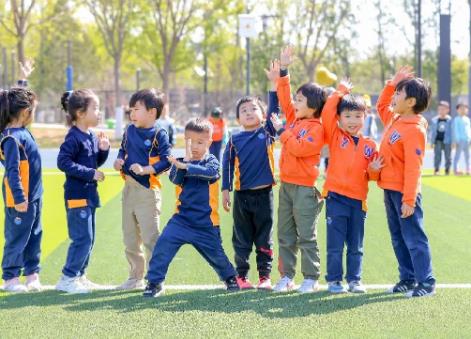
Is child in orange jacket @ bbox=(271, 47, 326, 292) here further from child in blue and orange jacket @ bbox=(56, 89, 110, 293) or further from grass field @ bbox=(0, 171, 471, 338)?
child in blue and orange jacket @ bbox=(56, 89, 110, 293)

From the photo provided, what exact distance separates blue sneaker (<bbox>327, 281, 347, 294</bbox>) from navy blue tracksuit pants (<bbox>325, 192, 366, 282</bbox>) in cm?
3

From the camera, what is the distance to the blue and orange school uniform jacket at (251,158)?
6.63m

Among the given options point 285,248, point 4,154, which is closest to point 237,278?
point 285,248

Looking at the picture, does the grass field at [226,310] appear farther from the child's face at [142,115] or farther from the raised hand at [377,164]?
the child's face at [142,115]

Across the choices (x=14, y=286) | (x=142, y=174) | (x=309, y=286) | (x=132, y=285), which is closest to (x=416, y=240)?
(x=309, y=286)

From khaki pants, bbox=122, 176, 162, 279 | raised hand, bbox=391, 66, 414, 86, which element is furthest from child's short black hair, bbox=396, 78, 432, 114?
khaki pants, bbox=122, 176, 162, 279

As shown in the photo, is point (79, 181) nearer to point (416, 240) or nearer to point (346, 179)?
point (346, 179)

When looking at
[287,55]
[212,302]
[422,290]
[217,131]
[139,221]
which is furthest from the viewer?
[217,131]

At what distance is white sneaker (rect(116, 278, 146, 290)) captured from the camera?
661 centimetres

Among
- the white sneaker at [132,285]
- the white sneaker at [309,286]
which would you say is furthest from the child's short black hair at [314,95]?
the white sneaker at [132,285]

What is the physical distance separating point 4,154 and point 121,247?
2.59 meters

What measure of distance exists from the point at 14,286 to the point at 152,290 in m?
1.15

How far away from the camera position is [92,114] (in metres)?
6.66

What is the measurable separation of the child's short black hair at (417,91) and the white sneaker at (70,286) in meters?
2.93
